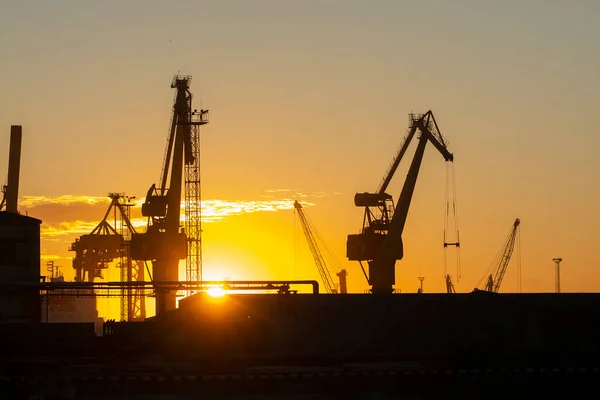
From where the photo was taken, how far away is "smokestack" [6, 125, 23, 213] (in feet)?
374

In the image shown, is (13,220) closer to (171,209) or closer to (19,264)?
(19,264)

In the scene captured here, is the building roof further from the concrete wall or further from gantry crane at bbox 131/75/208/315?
gantry crane at bbox 131/75/208/315

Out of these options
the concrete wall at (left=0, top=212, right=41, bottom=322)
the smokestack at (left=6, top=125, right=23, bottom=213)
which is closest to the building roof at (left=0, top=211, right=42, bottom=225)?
the concrete wall at (left=0, top=212, right=41, bottom=322)

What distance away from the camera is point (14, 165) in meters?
115

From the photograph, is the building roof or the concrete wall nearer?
the concrete wall

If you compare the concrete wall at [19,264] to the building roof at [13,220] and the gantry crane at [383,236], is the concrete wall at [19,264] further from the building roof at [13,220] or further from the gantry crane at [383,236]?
the gantry crane at [383,236]

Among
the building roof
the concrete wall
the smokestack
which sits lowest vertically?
the concrete wall

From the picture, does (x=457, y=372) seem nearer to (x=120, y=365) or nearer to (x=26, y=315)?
(x=120, y=365)

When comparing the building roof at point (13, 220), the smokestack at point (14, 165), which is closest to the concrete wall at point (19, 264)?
the building roof at point (13, 220)

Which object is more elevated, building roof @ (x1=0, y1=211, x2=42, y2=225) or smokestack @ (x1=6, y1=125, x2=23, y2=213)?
smokestack @ (x1=6, y1=125, x2=23, y2=213)

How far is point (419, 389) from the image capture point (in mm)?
46094

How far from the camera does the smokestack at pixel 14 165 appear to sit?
11394cm

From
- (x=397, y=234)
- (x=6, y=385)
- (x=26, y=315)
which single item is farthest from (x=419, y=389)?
(x=397, y=234)

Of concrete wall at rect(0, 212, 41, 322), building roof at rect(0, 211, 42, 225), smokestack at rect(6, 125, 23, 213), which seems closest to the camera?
concrete wall at rect(0, 212, 41, 322)
